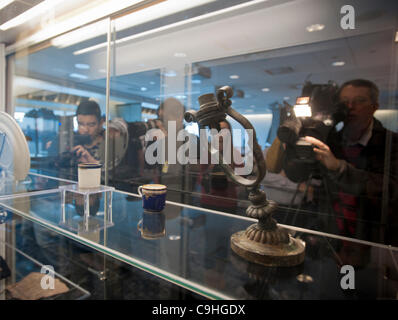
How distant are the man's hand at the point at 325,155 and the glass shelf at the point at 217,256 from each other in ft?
0.64

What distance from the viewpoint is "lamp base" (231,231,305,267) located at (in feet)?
1.62

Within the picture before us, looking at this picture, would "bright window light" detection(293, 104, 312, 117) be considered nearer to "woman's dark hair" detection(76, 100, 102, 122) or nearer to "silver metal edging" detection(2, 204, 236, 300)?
"silver metal edging" detection(2, 204, 236, 300)

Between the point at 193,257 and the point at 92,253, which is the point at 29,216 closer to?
the point at 92,253

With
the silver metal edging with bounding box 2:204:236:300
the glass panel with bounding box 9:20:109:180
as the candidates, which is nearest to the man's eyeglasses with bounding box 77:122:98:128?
the glass panel with bounding box 9:20:109:180

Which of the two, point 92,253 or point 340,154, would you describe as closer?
point 340,154

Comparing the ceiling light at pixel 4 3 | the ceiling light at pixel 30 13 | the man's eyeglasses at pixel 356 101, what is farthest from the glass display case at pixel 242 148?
the ceiling light at pixel 4 3

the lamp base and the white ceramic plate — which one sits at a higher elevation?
the white ceramic plate

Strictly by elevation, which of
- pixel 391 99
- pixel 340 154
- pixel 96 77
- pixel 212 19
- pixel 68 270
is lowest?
pixel 68 270

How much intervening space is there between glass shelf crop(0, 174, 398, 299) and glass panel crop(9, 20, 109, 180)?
1.94 ft

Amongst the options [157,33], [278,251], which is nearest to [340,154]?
[278,251]

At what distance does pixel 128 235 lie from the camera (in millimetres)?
662

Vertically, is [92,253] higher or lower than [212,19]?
lower

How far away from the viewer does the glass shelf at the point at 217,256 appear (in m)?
0.44
